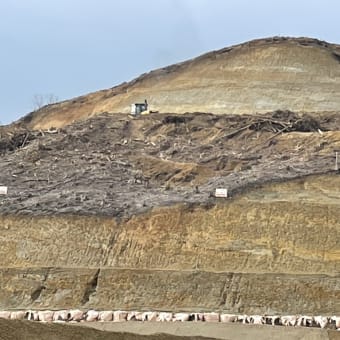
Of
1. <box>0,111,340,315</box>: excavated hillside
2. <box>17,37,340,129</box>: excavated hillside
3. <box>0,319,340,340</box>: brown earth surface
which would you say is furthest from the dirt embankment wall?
<box>17,37,340,129</box>: excavated hillside

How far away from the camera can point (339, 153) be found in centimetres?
4300

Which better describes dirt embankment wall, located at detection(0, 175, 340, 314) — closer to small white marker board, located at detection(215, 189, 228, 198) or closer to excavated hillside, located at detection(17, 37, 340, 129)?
small white marker board, located at detection(215, 189, 228, 198)

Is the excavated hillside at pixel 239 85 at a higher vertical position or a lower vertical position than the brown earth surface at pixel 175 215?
higher

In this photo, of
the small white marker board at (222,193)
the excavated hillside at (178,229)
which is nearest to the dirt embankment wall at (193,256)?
the excavated hillside at (178,229)

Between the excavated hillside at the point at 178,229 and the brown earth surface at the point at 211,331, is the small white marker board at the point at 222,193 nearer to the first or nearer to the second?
the excavated hillside at the point at 178,229

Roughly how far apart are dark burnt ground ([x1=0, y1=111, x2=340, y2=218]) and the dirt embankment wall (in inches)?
41.0

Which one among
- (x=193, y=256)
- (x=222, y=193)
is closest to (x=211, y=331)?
(x=193, y=256)

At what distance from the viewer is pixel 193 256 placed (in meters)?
35.8

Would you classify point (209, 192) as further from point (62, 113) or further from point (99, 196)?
point (62, 113)

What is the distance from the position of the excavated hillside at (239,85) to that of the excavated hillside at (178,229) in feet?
34.7

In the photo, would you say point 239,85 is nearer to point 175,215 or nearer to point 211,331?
point 175,215

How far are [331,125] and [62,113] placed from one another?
75.0 feet

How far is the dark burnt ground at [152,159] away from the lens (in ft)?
132

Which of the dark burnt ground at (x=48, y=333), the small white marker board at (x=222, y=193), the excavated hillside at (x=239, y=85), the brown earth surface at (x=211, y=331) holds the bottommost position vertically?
the brown earth surface at (x=211, y=331)
